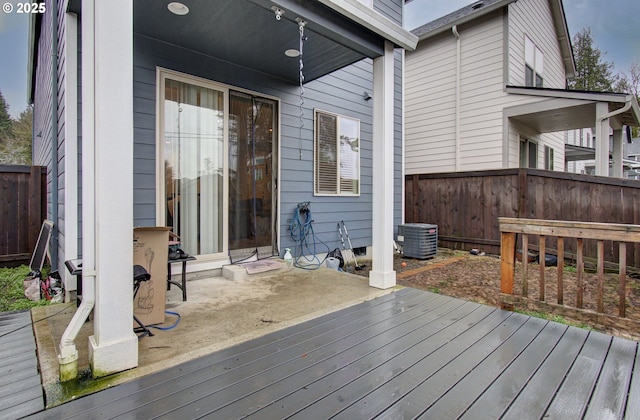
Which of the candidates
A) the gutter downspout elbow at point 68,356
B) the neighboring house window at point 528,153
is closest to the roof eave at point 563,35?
the neighboring house window at point 528,153

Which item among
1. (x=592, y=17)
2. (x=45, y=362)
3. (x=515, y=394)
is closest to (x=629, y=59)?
(x=592, y=17)

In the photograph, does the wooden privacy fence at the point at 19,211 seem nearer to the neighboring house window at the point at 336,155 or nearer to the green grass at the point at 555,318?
the neighboring house window at the point at 336,155

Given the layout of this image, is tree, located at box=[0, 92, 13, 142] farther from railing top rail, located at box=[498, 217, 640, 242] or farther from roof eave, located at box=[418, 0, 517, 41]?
railing top rail, located at box=[498, 217, 640, 242]

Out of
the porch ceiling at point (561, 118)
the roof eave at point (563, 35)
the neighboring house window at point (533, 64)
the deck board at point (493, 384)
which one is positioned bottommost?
the deck board at point (493, 384)

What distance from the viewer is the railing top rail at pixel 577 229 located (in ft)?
8.05

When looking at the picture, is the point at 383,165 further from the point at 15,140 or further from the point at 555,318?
the point at 15,140

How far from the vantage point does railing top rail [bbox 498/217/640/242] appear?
8.05 feet

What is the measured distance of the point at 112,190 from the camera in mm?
1875

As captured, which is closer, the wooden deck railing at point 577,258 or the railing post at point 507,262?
the wooden deck railing at point 577,258

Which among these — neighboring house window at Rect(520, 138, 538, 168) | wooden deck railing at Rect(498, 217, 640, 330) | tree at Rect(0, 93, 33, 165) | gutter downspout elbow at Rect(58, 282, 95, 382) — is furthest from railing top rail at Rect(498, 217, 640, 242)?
tree at Rect(0, 93, 33, 165)

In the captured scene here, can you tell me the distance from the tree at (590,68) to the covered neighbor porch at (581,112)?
13.8 m

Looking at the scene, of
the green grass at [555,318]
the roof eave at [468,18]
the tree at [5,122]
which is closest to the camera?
the green grass at [555,318]

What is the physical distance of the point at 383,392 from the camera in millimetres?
1749

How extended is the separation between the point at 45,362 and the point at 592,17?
27.0 meters
